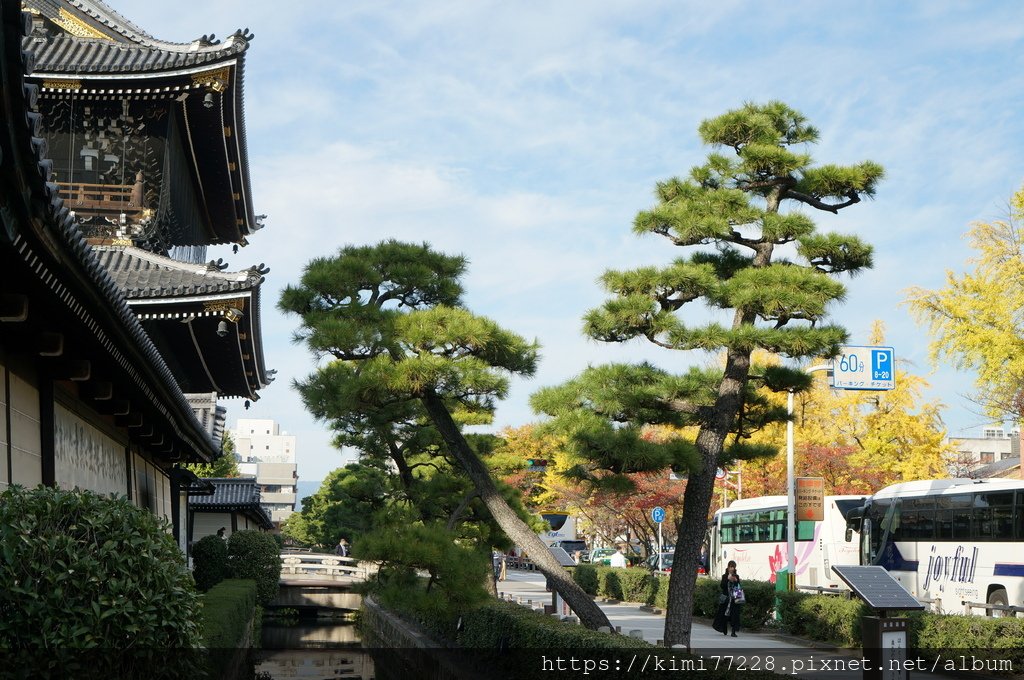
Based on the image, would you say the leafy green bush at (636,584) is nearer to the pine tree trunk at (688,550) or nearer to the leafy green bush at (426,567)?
the pine tree trunk at (688,550)

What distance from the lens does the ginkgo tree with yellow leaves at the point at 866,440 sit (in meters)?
35.7

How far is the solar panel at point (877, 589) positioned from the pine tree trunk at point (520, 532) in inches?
170

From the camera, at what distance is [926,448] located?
3547cm

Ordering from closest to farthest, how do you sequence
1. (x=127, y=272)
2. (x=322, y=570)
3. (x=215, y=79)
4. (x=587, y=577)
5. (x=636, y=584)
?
(x=127, y=272), (x=215, y=79), (x=636, y=584), (x=587, y=577), (x=322, y=570)

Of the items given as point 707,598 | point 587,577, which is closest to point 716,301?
point 707,598

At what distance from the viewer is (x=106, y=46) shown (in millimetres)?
14945

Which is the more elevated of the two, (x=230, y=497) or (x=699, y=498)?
(x=699, y=498)

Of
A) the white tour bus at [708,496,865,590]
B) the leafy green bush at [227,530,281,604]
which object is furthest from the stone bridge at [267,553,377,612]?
the white tour bus at [708,496,865,590]

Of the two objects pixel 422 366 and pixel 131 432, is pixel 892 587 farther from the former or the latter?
pixel 131 432

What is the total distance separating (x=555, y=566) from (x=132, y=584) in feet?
30.9

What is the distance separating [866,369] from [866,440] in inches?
626

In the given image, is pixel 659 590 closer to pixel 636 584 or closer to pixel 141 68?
pixel 636 584

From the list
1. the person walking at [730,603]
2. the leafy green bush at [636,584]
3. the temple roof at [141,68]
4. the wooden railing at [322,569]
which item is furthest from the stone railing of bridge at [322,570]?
the temple roof at [141,68]

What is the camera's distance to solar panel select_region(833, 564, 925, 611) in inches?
416
